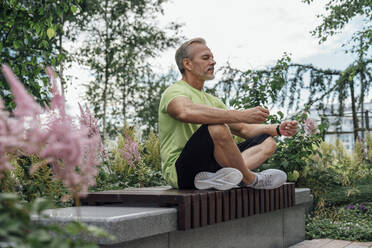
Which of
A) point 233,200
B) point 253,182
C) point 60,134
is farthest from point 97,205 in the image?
point 60,134

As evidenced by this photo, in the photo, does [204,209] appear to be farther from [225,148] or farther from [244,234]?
[244,234]

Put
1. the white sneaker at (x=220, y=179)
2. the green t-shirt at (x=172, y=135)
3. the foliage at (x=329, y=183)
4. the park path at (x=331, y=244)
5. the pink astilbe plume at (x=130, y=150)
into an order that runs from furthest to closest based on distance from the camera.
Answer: the foliage at (x=329, y=183) < the pink astilbe plume at (x=130, y=150) < the park path at (x=331, y=244) < the green t-shirt at (x=172, y=135) < the white sneaker at (x=220, y=179)

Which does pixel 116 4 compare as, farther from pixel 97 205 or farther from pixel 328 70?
pixel 97 205

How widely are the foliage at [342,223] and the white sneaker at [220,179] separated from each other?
6.29 ft

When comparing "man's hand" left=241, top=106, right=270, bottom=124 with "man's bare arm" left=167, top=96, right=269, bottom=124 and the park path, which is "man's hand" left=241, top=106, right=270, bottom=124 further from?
the park path

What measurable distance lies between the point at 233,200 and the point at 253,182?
0.84 ft

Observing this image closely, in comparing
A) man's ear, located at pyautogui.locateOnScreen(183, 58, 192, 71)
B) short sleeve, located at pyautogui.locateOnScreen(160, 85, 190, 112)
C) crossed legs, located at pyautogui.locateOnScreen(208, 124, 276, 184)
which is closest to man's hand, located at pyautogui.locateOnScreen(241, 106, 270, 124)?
crossed legs, located at pyautogui.locateOnScreen(208, 124, 276, 184)

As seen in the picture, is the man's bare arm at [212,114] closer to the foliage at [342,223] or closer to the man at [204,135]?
the man at [204,135]

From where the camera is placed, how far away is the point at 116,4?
15.4 meters

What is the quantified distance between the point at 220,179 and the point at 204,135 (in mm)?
316

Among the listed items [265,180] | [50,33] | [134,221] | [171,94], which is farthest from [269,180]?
[50,33]

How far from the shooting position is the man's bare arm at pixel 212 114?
267 cm

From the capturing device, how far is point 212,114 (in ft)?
8.77

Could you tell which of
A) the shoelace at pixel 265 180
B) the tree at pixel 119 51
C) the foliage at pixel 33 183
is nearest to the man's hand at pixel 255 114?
the shoelace at pixel 265 180
